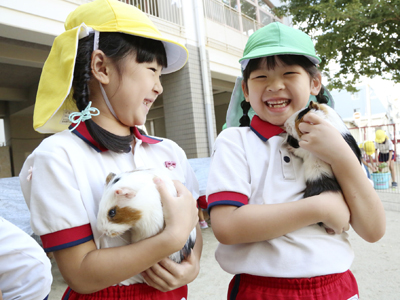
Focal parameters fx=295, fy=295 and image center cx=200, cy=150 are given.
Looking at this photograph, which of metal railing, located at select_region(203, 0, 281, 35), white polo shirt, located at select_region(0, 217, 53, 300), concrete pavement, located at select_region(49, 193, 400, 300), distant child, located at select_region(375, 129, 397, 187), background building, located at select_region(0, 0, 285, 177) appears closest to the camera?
white polo shirt, located at select_region(0, 217, 53, 300)

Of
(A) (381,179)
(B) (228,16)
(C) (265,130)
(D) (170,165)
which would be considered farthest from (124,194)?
(B) (228,16)

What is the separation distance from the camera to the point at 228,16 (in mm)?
8742

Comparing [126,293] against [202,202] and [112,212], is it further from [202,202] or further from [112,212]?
[202,202]

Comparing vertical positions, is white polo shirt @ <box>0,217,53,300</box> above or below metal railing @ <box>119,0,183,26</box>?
below

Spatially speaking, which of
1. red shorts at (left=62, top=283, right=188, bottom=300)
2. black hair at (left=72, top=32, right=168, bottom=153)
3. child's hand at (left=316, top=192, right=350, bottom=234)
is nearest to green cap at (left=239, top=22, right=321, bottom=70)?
black hair at (left=72, top=32, right=168, bottom=153)

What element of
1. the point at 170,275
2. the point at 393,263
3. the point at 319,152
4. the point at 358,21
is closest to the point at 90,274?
the point at 170,275

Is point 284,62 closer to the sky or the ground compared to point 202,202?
closer to the sky

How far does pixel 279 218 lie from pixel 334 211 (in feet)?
0.59

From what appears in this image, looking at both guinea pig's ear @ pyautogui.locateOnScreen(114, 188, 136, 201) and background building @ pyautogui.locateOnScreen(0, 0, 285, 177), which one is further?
background building @ pyautogui.locateOnScreen(0, 0, 285, 177)

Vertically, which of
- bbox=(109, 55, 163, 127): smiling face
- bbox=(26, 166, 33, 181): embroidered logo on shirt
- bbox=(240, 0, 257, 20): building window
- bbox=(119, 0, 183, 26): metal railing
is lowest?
bbox=(26, 166, 33, 181): embroidered logo on shirt

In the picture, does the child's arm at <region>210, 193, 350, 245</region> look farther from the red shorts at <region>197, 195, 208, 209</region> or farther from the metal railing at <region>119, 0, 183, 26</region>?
the metal railing at <region>119, 0, 183, 26</region>

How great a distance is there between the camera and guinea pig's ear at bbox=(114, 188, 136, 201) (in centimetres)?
79

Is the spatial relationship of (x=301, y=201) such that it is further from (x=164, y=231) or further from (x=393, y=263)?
(x=393, y=263)

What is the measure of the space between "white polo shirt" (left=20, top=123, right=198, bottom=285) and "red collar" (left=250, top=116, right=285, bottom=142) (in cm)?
52
